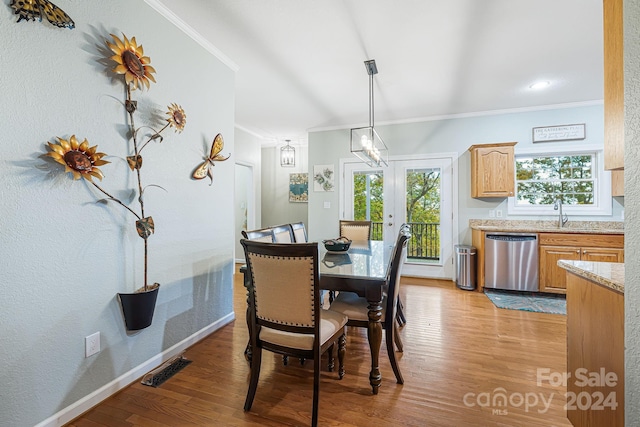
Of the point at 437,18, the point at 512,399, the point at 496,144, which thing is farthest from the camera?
the point at 496,144

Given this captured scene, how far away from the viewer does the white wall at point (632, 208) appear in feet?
2.83

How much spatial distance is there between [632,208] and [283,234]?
2472 mm

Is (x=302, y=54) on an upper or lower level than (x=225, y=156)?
upper

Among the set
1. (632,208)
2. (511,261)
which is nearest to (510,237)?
(511,261)

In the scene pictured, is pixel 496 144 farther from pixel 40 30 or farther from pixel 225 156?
pixel 40 30

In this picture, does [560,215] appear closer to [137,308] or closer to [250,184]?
[137,308]

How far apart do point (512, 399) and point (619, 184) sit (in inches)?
144

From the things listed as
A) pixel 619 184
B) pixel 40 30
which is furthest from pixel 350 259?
pixel 619 184

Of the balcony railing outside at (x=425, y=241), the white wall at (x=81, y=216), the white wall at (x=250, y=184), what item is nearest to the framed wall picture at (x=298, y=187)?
the white wall at (x=250, y=184)

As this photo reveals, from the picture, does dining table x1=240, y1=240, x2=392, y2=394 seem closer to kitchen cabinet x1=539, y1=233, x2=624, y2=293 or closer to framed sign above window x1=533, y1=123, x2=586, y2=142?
kitchen cabinet x1=539, y1=233, x2=624, y2=293

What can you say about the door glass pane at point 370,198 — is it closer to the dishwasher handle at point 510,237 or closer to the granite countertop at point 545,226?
the granite countertop at point 545,226

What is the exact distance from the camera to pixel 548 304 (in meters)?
3.42

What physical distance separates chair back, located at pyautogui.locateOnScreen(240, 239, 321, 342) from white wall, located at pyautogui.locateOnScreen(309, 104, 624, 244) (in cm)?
365

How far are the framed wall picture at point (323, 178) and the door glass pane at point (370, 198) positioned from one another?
0.44m
